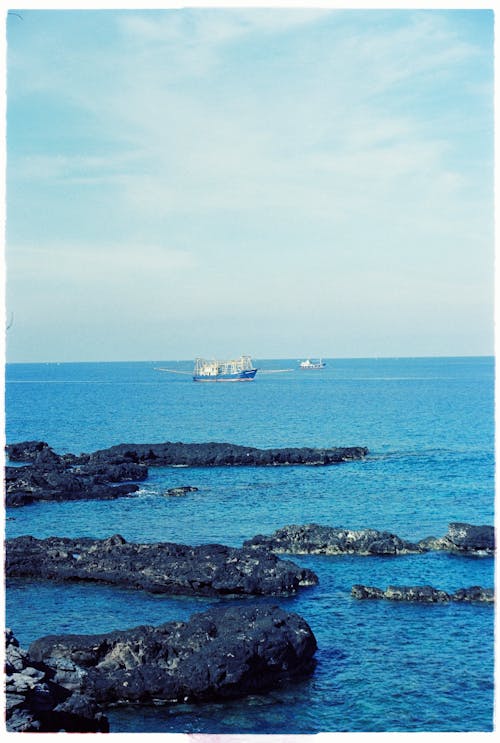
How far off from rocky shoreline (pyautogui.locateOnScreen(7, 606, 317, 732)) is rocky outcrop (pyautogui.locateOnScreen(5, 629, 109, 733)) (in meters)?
1.87

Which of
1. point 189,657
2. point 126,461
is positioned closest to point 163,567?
point 189,657

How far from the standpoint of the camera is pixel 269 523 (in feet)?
137

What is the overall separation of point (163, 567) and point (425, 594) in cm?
1000

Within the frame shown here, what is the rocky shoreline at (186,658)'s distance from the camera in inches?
816

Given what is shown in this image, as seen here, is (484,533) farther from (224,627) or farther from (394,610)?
(224,627)

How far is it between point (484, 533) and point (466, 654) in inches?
532

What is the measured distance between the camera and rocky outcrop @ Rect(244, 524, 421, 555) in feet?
117

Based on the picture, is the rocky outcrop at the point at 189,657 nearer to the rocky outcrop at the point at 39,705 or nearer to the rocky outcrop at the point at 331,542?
the rocky outcrop at the point at 39,705

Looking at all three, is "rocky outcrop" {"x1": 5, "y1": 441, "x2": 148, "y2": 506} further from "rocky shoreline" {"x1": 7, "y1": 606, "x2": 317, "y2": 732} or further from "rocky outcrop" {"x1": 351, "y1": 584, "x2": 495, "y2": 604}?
"rocky shoreline" {"x1": 7, "y1": 606, "x2": 317, "y2": 732}

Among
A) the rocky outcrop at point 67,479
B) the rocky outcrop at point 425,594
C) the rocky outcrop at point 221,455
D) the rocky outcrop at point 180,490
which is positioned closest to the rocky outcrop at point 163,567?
the rocky outcrop at point 425,594

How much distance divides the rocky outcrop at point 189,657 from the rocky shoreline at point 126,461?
29.1m

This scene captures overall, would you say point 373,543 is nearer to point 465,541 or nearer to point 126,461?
point 465,541

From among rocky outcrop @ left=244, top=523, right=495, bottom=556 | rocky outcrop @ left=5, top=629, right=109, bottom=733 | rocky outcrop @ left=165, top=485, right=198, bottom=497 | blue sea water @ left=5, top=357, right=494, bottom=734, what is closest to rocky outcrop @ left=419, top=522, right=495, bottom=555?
rocky outcrop @ left=244, top=523, right=495, bottom=556

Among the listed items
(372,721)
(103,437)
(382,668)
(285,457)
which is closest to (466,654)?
(382,668)
